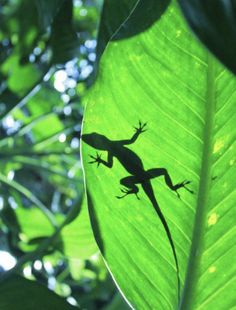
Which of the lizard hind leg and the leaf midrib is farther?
the lizard hind leg

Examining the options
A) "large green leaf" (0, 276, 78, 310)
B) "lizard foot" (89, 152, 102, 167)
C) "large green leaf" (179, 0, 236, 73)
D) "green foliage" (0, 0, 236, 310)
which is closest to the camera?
"large green leaf" (179, 0, 236, 73)

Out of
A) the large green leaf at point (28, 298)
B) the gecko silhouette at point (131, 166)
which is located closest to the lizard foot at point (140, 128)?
the gecko silhouette at point (131, 166)

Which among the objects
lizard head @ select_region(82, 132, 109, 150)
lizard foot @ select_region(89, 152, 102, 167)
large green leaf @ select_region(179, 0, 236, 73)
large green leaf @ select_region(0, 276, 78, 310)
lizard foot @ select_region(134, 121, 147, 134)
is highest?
large green leaf @ select_region(179, 0, 236, 73)

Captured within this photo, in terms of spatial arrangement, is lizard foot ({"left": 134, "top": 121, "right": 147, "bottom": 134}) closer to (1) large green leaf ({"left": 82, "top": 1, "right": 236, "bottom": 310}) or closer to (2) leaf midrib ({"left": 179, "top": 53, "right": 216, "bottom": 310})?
(1) large green leaf ({"left": 82, "top": 1, "right": 236, "bottom": 310})

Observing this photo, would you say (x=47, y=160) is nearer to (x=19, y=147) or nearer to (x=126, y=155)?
(x=19, y=147)

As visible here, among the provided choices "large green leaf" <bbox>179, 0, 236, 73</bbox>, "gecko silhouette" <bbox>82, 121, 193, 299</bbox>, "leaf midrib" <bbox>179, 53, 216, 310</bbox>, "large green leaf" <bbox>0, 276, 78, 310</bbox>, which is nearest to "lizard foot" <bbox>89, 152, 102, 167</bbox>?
"gecko silhouette" <bbox>82, 121, 193, 299</bbox>

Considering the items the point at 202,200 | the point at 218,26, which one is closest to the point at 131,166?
the point at 202,200

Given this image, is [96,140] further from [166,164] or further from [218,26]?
[218,26]

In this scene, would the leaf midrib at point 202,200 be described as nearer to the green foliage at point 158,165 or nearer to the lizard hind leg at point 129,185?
the green foliage at point 158,165
